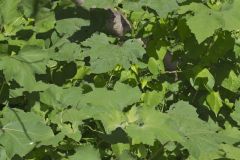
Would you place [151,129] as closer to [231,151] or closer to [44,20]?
[231,151]

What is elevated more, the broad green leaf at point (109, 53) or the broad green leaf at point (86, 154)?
the broad green leaf at point (109, 53)

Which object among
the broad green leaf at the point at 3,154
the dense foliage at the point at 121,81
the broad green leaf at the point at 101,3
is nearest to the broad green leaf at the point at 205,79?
the dense foliage at the point at 121,81

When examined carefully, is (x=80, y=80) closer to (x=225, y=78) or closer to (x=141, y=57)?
(x=141, y=57)

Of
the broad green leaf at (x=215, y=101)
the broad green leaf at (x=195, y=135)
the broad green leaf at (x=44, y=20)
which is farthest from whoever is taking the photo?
the broad green leaf at (x=44, y=20)

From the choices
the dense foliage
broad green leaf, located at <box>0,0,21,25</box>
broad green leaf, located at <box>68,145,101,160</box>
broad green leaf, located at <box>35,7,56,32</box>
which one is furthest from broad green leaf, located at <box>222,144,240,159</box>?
broad green leaf, located at <box>35,7,56,32</box>

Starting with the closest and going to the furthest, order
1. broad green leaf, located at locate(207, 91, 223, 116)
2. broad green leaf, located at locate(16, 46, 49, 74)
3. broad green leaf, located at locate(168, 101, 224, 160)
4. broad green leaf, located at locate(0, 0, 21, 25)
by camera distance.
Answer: broad green leaf, located at locate(168, 101, 224, 160)
broad green leaf, located at locate(16, 46, 49, 74)
broad green leaf, located at locate(0, 0, 21, 25)
broad green leaf, located at locate(207, 91, 223, 116)

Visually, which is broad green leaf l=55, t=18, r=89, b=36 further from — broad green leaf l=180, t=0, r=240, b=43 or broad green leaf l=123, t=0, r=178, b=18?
broad green leaf l=180, t=0, r=240, b=43

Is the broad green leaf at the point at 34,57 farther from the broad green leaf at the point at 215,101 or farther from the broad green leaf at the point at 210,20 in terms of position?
the broad green leaf at the point at 215,101
